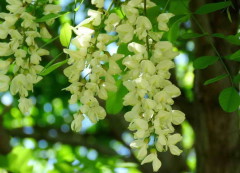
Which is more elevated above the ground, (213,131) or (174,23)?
(174,23)

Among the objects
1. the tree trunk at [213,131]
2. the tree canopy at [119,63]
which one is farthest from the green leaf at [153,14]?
the tree trunk at [213,131]

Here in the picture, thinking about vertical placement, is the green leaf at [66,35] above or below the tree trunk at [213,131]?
above

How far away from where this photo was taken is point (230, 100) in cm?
135

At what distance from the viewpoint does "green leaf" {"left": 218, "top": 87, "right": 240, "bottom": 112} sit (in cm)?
133

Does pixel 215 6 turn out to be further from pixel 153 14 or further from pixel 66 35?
pixel 66 35

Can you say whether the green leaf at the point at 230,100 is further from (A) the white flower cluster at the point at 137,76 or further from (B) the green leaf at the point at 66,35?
(B) the green leaf at the point at 66,35

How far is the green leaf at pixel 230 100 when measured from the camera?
1.33 m

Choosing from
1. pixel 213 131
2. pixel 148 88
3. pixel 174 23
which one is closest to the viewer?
pixel 148 88

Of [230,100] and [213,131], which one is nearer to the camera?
[230,100]

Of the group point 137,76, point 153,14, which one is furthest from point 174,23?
point 137,76

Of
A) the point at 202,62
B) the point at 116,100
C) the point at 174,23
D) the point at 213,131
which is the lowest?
the point at 213,131

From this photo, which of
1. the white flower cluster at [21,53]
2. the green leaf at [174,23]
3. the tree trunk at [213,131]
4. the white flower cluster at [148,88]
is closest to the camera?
the white flower cluster at [148,88]

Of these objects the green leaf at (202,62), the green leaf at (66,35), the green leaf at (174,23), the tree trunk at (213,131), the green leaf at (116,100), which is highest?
the green leaf at (66,35)

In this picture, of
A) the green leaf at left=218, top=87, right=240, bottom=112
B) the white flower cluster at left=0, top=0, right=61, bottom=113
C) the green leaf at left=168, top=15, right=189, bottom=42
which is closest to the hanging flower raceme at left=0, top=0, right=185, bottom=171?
the white flower cluster at left=0, top=0, right=61, bottom=113
